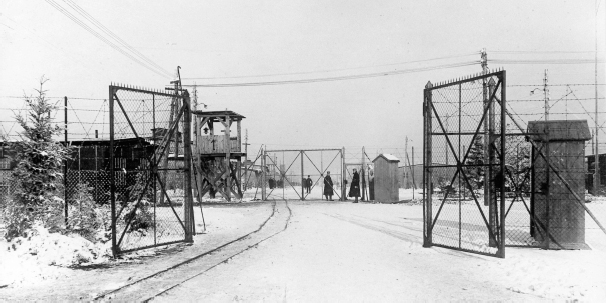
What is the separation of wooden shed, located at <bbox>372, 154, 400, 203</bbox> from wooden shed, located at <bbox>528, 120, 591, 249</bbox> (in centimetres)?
1534

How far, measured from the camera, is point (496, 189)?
9.35 metres

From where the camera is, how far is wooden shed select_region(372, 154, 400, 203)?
85.5ft

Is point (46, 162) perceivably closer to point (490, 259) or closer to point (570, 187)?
point (490, 259)

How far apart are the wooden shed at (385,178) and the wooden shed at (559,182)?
15341 millimetres

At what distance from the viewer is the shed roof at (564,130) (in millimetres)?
10336

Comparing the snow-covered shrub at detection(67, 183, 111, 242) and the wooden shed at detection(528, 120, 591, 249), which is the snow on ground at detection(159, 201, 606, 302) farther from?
the snow-covered shrub at detection(67, 183, 111, 242)

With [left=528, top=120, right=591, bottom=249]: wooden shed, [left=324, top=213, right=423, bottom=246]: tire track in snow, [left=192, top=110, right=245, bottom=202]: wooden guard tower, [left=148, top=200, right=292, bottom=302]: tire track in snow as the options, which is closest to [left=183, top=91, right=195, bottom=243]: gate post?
[left=148, top=200, right=292, bottom=302]: tire track in snow

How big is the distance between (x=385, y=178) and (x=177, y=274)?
19.9 m

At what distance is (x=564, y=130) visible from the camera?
411 inches

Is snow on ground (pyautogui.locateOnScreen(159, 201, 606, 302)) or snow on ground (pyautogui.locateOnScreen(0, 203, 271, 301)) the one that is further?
snow on ground (pyautogui.locateOnScreen(0, 203, 271, 301))

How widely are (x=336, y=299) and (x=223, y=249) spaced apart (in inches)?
197

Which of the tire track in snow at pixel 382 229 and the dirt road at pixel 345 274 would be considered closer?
the dirt road at pixel 345 274

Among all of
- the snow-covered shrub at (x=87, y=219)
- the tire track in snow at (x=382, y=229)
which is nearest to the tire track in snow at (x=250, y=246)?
the tire track in snow at (x=382, y=229)

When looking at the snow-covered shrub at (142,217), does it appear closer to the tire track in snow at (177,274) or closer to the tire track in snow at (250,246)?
the tire track in snow at (177,274)
